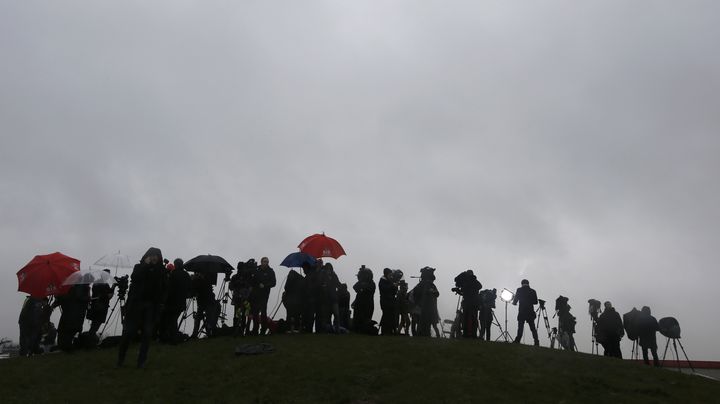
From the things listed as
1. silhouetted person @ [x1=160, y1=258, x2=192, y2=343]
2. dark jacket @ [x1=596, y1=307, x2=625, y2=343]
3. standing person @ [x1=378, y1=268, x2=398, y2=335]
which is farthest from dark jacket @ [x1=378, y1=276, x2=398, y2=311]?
dark jacket @ [x1=596, y1=307, x2=625, y2=343]

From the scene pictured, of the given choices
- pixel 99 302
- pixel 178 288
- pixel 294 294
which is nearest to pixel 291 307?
pixel 294 294

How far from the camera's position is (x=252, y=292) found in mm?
19172

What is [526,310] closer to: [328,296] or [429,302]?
[429,302]

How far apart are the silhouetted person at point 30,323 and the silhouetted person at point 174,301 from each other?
15.2 ft

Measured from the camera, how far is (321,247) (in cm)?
2073

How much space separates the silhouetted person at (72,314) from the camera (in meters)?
17.1

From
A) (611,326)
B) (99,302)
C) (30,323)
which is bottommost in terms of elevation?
(30,323)

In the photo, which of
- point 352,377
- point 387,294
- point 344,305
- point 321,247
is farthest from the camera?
point 344,305

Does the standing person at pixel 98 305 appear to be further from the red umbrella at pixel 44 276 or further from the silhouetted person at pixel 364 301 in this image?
the silhouetted person at pixel 364 301

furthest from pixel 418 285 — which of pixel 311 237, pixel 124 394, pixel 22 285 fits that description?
pixel 22 285

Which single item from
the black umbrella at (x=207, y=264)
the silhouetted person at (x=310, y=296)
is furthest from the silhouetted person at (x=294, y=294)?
the black umbrella at (x=207, y=264)

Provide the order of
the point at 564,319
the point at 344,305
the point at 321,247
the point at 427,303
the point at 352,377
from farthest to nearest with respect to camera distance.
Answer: the point at 564,319, the point at 344,305, the point at 427,303, the point at 321,247, the point at 352,377

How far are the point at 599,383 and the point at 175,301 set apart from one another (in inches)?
522

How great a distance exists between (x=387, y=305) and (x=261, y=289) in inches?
192
